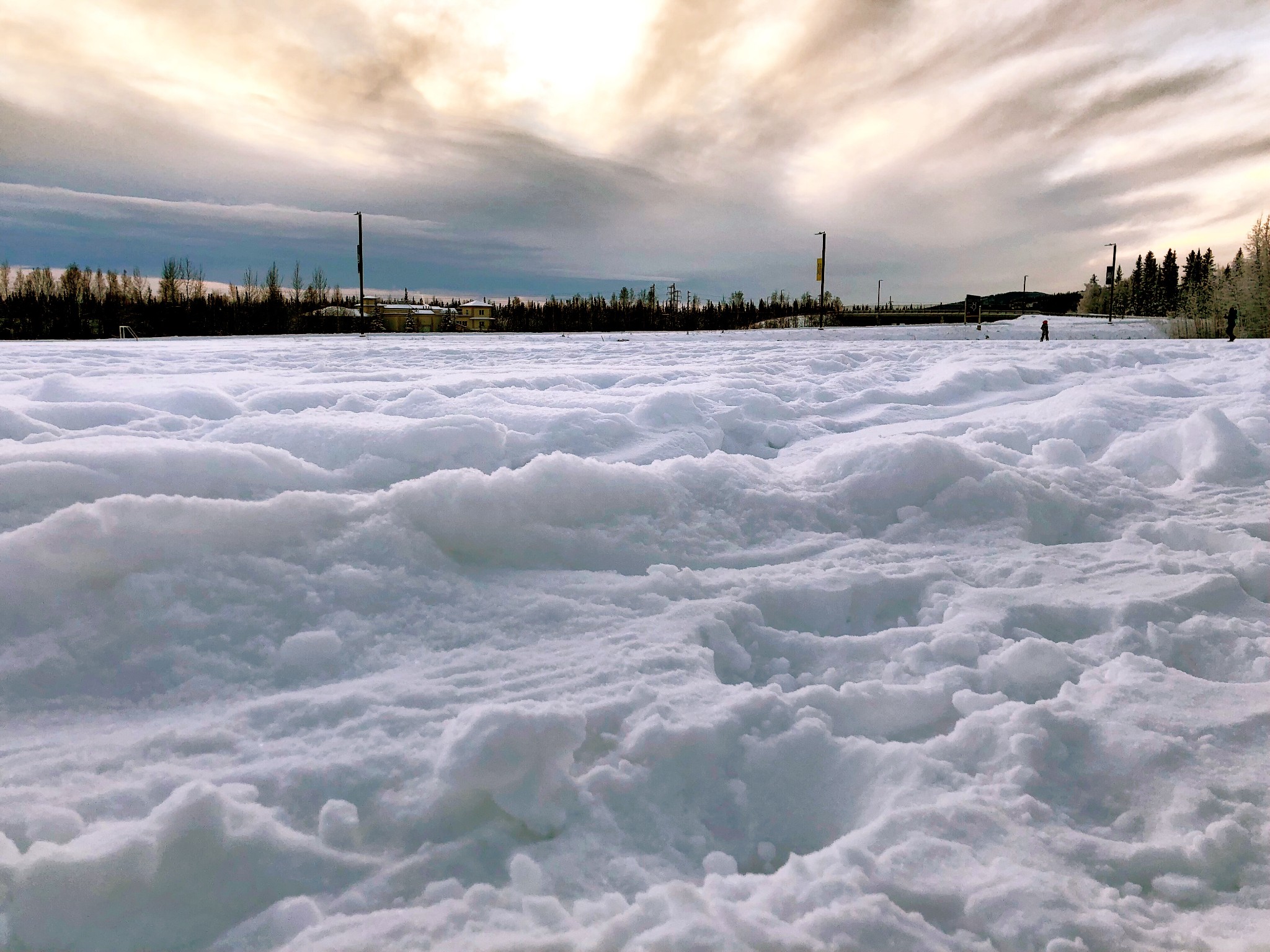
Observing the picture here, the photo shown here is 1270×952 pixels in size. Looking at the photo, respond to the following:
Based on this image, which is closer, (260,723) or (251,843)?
(251,843)

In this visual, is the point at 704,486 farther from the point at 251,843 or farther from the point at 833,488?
the point at 251,843

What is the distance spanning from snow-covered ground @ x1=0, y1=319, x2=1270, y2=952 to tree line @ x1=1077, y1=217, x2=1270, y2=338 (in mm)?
36721

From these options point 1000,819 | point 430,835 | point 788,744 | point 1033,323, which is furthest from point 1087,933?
point 1033,323

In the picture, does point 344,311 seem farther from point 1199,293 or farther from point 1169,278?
point 1169,278

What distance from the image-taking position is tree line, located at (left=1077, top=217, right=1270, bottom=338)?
40.7m

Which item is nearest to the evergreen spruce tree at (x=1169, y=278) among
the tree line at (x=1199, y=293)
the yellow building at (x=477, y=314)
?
the tree line at (x=1199, y=293)

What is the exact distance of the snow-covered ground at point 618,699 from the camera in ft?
4.20

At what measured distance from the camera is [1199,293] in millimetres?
59938

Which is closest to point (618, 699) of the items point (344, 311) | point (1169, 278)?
point (344, 311)

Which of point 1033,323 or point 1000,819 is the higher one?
point 1033,323

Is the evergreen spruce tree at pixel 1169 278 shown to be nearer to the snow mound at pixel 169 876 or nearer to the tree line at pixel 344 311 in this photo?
the tree line at pixel 344 311

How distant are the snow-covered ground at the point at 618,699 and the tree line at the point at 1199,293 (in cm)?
3672

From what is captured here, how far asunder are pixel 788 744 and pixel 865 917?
1.70 feet

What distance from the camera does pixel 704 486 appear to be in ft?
10.7
